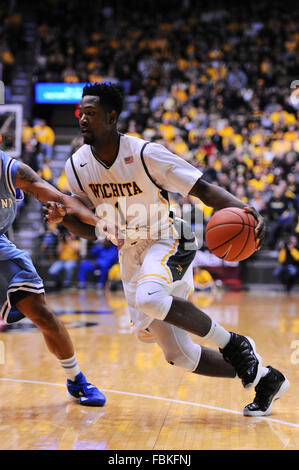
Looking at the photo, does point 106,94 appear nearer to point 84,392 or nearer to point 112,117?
point 112,117

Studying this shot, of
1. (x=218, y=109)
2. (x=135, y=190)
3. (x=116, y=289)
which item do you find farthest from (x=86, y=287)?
(x=135, y=190)

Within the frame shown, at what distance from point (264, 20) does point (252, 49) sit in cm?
187

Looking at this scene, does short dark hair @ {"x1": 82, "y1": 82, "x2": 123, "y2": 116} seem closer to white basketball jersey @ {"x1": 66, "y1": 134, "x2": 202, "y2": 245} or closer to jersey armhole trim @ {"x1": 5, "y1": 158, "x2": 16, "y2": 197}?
white basketball jersey @ {"x1": 66, "y1": 134, "x2": 202, "y2": 245}

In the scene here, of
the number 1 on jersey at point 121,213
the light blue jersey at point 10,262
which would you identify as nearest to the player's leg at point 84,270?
the light blue jersey at point 10,262

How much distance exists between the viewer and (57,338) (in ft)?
13.4

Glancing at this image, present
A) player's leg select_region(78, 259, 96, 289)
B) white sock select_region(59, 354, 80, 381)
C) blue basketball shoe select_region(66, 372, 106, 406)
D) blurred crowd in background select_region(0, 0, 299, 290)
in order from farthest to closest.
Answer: blurred crowd in background select_region(0, 0, 299, 290) < player's leg select_region(78, 259, 96, 289) < white sock select_region(59, 354, 80, 381) < blue basketball shoe select_region(66, 372, 106, 406)

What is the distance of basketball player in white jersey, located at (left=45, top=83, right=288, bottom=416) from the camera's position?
11.9ft

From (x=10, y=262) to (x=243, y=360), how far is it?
1524mm

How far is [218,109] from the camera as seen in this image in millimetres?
15617

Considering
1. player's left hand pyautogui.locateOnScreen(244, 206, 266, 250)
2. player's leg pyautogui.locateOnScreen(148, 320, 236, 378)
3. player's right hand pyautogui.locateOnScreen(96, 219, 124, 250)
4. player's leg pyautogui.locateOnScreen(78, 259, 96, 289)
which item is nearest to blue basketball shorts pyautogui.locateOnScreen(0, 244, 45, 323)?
player's right hand pyautogui.locateOnScreen(96, 219, 124, 250)

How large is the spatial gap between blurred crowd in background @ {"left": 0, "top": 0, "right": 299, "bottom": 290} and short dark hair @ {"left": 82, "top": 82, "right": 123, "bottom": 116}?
7.86 m

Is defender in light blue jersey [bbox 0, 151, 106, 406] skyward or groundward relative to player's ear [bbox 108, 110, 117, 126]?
groundward
